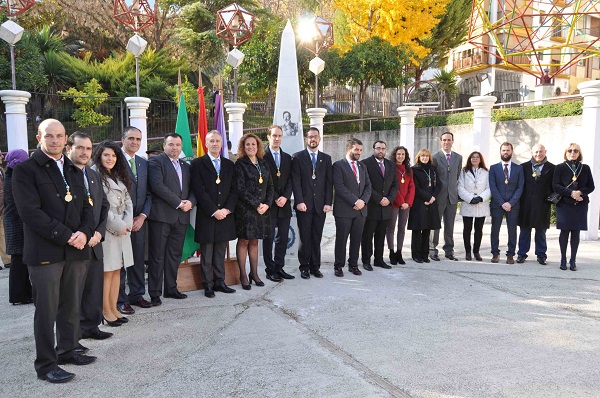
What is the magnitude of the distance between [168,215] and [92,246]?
1655mm

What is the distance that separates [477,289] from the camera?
628cm

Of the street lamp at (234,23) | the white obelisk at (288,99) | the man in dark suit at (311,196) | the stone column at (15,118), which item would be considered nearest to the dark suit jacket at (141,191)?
the man in dark suit at (311,196)

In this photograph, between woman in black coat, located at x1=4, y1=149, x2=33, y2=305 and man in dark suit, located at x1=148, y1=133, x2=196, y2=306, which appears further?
man in dark suit, located at x1=148, y1=133, x2=196, y2=306

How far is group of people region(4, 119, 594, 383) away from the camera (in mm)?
3750

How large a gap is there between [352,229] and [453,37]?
75.2ft

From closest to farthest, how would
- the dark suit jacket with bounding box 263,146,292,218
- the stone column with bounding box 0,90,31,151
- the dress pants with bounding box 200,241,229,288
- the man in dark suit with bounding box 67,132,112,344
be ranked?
the man in dark suit with bounding box 67,132,112,344 < the dress pants with bounding box 200,241,229,288 < the dark suit jacket with bounding box 263,146,292,218 < the stone column with bounding box 0,90,31,151

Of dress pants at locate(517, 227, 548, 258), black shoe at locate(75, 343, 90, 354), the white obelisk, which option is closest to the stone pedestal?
the white obelisk

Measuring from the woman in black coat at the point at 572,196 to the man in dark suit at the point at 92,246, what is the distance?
238 inches

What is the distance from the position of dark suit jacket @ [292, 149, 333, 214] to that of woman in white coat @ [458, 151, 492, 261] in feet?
7.74

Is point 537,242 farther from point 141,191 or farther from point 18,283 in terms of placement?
point 18,283

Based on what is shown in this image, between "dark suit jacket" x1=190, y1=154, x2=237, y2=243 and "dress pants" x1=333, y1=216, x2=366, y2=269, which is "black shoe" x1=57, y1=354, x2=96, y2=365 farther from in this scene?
"dress pants" x1=333, y1=216, x2=366, y2=269

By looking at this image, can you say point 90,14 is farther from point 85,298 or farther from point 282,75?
point 85,298

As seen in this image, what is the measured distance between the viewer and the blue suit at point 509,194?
7699mm

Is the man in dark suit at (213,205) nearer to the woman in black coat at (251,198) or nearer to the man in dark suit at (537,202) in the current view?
the woman in black coat at (251,198)
